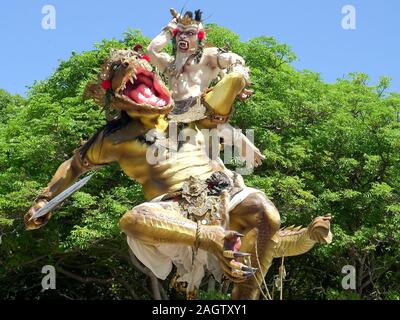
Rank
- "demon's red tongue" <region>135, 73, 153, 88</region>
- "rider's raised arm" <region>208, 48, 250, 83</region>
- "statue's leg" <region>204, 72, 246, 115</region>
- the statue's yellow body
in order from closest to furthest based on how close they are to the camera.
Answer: the statue's yellow body, "statue's leg" <region>204, 72, 246, 115</region>, "demon's red tongue" <region>135, 73, 153, 88</region>, "rider's raised arm" <region>208, 48, 250, 83</region>

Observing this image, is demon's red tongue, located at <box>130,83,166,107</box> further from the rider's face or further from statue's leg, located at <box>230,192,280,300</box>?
statue's leg, located at <box>230,192,280,300</box>

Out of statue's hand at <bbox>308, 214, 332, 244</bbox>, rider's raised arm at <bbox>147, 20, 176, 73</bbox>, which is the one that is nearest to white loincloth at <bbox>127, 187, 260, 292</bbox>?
statue's hand at <bbox>308, 214, 332, 244</bbox>

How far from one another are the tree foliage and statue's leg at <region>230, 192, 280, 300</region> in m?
8.32

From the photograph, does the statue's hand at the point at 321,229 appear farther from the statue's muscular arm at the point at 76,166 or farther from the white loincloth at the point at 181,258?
the statue's muscular arm at the point at 76,166

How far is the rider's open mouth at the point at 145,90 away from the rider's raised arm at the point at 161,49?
45cm

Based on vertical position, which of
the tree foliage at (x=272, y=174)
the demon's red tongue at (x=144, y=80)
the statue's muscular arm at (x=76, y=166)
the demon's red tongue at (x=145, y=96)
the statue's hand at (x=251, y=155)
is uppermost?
the tree foliage at (x=272, y=174)

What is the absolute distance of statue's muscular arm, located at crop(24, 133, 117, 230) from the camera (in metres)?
5.92

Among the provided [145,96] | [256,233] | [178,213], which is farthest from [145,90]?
→ [256,233]

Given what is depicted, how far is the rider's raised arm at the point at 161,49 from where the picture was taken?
6.34m

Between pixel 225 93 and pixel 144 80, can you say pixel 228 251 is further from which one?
pixel 144 80

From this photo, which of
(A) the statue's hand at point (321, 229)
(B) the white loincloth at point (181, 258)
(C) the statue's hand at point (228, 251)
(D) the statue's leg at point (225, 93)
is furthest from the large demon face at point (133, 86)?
(A) the statue's hand at point (321, 229)

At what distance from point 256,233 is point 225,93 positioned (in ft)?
3.53

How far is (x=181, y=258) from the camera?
566 cm

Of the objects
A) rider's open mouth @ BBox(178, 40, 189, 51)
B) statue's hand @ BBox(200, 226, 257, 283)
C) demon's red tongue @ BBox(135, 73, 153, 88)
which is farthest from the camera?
rider's open mouth @ BBox(178, 40, 189, 51)
